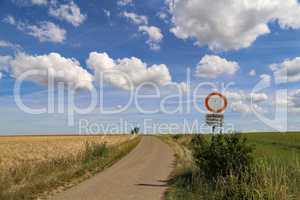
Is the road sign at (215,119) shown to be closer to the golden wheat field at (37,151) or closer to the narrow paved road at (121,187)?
the narrow paved road at (121,187)

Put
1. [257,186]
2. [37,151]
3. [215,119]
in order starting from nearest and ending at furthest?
[257,186] → [215,119] → [37,151]

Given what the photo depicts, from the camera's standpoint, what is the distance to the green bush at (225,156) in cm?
1035

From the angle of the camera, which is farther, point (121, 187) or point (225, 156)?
point (121, 187)

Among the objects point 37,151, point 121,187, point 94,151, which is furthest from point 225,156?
point 37,151

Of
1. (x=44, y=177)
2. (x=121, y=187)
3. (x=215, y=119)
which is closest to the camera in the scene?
(x=121, y=187)

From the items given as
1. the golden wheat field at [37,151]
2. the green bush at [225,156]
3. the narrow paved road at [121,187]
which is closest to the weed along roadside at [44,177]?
the narrow paved road at [121,187]

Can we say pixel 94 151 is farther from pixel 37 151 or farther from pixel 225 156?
pixel 37 151

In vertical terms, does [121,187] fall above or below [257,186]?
below

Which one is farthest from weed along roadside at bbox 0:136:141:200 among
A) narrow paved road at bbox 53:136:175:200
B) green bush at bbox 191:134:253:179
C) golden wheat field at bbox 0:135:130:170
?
green bush at bbox 191:134:253:179

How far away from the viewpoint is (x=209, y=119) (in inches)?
757

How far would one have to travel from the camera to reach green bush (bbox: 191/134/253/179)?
1035 cm

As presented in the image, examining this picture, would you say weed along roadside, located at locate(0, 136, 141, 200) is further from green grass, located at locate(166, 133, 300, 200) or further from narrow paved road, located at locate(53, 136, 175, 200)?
green grass, located at locate(166, 133, 300, 200)

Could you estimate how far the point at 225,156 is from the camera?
10.4 metres

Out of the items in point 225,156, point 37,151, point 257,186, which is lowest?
point 37,151
